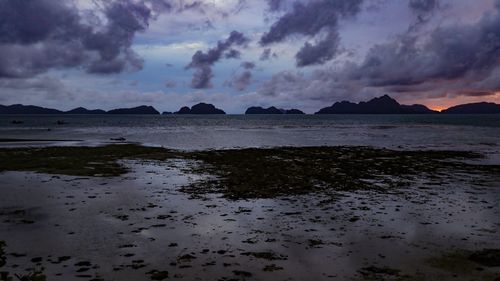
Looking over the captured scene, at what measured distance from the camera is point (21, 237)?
12906 millimetres

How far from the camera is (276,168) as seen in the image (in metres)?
29.2

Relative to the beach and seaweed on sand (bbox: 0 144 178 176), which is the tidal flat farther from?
seaweed on sand (bbox: 0 144 178 176)

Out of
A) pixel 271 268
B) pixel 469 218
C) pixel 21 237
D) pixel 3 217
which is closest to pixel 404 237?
pixel 469 218

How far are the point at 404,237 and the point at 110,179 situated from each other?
1750 centimetres

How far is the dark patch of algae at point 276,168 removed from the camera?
869 inches

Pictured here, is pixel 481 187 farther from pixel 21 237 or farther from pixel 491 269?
pixel 21 237

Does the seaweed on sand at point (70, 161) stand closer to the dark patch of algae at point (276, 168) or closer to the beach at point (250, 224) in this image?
the dark patch of algae at point (276, 168)

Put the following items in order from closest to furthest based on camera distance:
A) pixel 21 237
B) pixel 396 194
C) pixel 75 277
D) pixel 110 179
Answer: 1. pixel 75 277
2. pixel 21 237
3. pixel 396 194
4. pixel 110 179

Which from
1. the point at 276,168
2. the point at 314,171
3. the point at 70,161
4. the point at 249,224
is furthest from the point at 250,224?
the point at 70,161

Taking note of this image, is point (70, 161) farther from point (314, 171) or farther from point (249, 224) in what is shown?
point (249, 224)

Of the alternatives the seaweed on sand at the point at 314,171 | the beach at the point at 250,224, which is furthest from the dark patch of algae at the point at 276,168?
the beach at the point at 250,224

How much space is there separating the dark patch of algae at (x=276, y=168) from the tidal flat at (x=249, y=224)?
208 millimetres

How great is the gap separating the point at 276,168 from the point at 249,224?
14.7 meters

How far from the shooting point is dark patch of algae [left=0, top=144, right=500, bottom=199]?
72.4 ft
